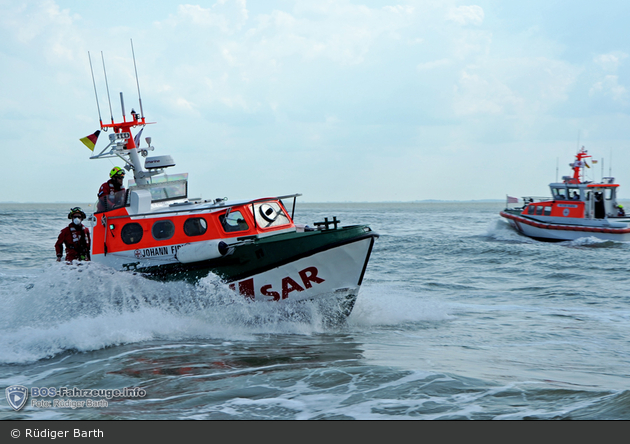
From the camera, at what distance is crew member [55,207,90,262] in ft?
29.7

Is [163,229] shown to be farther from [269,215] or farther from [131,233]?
[269,215]

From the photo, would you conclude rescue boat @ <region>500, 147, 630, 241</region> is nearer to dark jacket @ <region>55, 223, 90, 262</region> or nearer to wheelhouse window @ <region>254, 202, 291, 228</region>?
wheelhouse window @ <region>254, 202, 291, 228</region>

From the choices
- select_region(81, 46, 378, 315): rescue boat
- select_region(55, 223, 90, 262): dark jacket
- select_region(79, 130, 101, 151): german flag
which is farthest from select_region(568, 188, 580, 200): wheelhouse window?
select_region(55, 223, 90, 262): dark jacket

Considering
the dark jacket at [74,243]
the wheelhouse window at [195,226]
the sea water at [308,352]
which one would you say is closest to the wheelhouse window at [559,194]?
the sea water at [308,352]

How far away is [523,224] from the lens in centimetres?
2580

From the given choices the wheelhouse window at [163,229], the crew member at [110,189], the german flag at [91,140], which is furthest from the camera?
the german flag at [91,140]

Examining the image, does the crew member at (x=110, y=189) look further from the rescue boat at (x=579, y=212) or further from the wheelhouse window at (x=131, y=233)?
the rescue boat at (x=579, y=212)

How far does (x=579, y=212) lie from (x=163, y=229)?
21056 millimetres

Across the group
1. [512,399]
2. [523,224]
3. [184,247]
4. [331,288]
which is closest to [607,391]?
[512,399]

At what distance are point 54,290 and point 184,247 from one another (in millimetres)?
2355

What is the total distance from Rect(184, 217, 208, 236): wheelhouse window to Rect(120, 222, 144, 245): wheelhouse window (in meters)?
0.88

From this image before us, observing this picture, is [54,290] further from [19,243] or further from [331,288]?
[19,243]

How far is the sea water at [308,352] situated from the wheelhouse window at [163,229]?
0.76 metres

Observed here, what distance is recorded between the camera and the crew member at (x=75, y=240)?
9.05 metres
